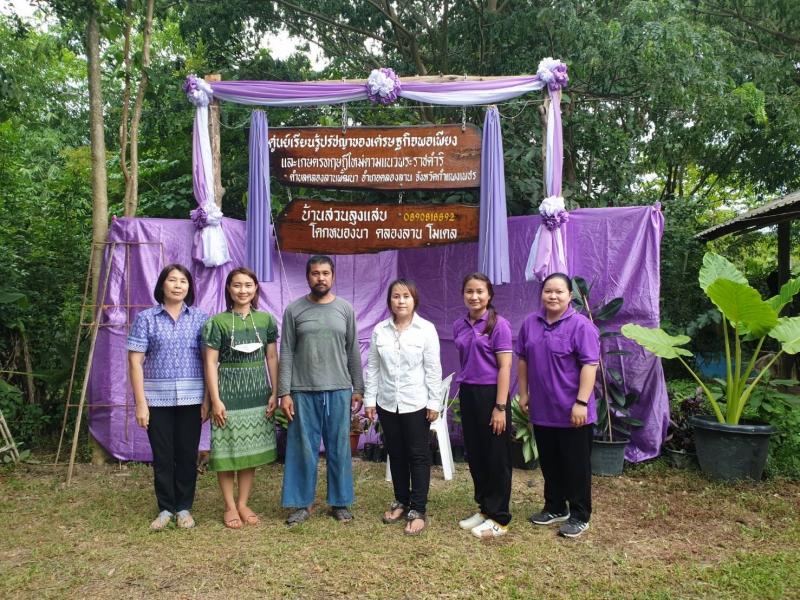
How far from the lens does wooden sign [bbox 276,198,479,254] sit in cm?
507

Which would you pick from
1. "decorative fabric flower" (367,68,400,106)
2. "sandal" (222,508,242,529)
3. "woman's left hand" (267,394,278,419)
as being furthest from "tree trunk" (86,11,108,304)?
"sandal" (222,508,242,529)

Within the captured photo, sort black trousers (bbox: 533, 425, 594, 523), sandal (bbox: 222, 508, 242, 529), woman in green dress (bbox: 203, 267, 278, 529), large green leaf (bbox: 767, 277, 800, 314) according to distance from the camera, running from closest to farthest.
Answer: black trousers (bbox: 533, 425, 594, 523) < woman in green dress (bbox: 203, 267, 278, 529) < sandal (bbox: 222, 508, 242, 529) < large green leaf (bbox: 767, 277, 800, 314)

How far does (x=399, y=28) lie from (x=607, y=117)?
271cm

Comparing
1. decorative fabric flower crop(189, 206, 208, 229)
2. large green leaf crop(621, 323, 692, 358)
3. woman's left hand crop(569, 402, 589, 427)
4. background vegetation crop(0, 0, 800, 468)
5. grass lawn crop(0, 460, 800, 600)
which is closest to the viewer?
grass lawn crop(0, 460, 800, 600)

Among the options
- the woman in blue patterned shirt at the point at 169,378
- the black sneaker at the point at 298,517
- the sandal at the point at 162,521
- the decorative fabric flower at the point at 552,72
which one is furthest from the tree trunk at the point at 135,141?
the decorative fabric flower at the point at 552,72

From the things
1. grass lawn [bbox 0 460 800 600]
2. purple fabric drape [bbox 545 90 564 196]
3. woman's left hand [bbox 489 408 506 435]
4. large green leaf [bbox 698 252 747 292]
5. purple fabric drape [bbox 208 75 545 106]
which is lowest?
grass lawn [bbox 0 460 800 600]

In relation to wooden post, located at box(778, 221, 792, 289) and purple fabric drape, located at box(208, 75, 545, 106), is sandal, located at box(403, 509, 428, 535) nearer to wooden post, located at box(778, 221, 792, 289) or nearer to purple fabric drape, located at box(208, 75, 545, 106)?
purple fabric drape, located at box(208, 75, 545, 106)

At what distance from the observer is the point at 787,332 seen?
14.8 feet

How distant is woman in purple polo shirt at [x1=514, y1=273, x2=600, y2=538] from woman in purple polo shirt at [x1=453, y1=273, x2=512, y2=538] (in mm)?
158

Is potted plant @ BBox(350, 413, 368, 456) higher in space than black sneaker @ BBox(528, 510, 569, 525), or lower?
higher

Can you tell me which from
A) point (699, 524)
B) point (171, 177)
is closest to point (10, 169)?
point (171, 177)

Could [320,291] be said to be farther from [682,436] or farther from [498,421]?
[682,436]

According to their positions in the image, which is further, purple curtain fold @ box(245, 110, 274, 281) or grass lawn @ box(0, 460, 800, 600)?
purple curtain fold @ box(245, 110, 274, 281)

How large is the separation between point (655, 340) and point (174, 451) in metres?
3.16
